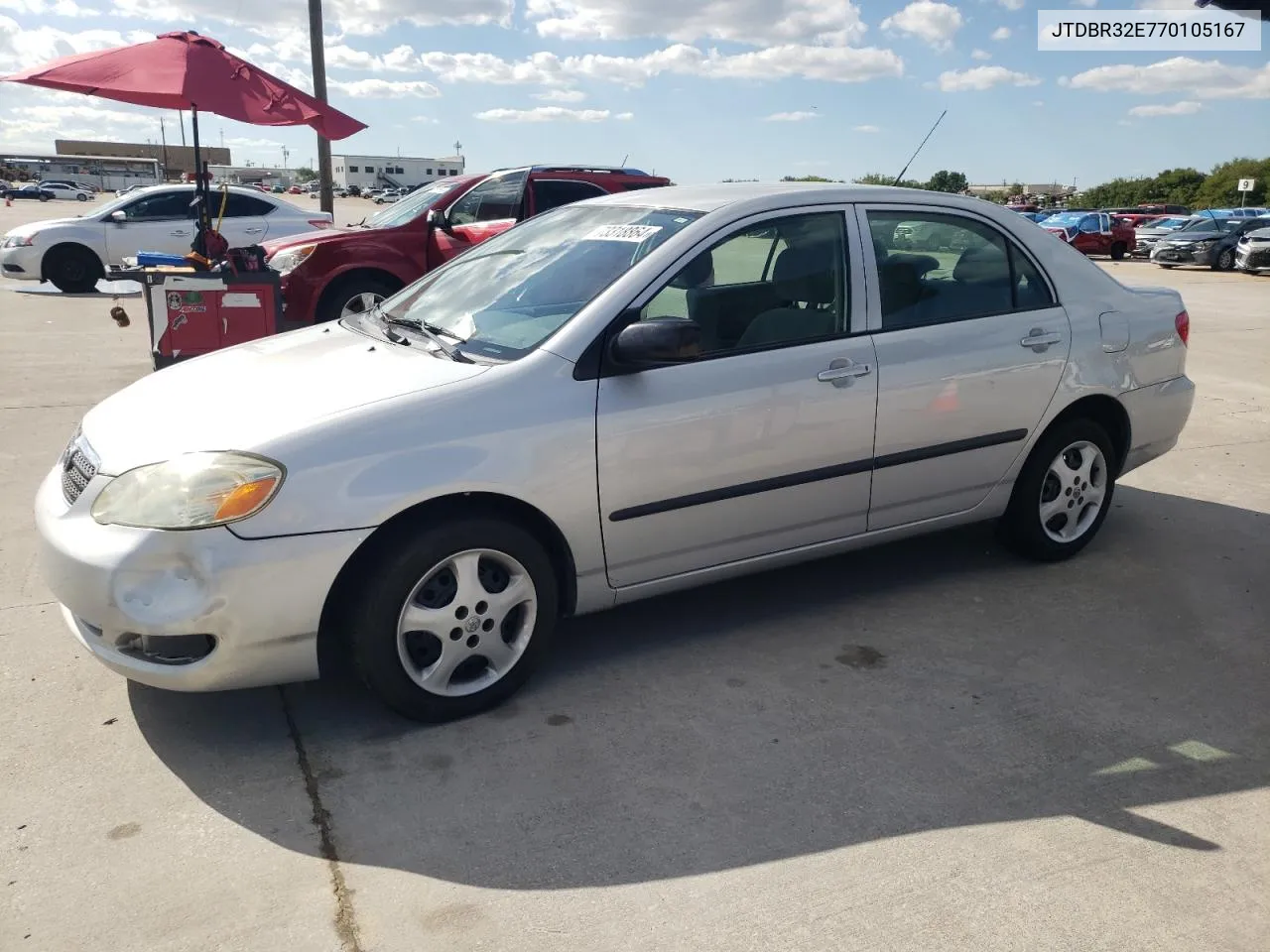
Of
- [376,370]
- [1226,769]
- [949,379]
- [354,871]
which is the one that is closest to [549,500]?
[376,370]

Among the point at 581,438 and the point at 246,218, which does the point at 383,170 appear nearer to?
the point at 246,218

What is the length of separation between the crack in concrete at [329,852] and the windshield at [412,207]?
7508 millimetres

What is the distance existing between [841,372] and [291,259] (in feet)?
22.8

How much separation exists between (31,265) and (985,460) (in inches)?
559

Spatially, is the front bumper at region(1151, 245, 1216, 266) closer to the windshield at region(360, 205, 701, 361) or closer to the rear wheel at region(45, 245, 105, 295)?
the rear wheel at region(45, 245, 105, 295)

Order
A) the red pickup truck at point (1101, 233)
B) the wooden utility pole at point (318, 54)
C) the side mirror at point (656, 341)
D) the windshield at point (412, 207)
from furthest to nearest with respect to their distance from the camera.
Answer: the red pickup truck at point (1101, 233)
the wooden utility pole at point (318, 54)
the windshield at point (412, 207)
the side mirror at point (656, 341)

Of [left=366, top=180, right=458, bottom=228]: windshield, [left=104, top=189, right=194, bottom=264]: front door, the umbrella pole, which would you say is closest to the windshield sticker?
the umbrella pole

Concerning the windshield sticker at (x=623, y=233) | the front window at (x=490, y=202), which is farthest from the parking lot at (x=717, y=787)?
the front window at (x=490, y=202)

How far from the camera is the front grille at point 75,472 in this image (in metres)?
3.21

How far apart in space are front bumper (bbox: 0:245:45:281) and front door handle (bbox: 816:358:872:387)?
45.7 ft

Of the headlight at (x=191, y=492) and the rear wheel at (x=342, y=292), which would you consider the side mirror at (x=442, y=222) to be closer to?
the rear wheel at (x=342, y=292)

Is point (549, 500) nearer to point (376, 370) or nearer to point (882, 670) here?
point (376, 370)

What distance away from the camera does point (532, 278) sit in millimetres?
3984

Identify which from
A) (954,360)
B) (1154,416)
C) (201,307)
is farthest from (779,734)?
(201,307)
